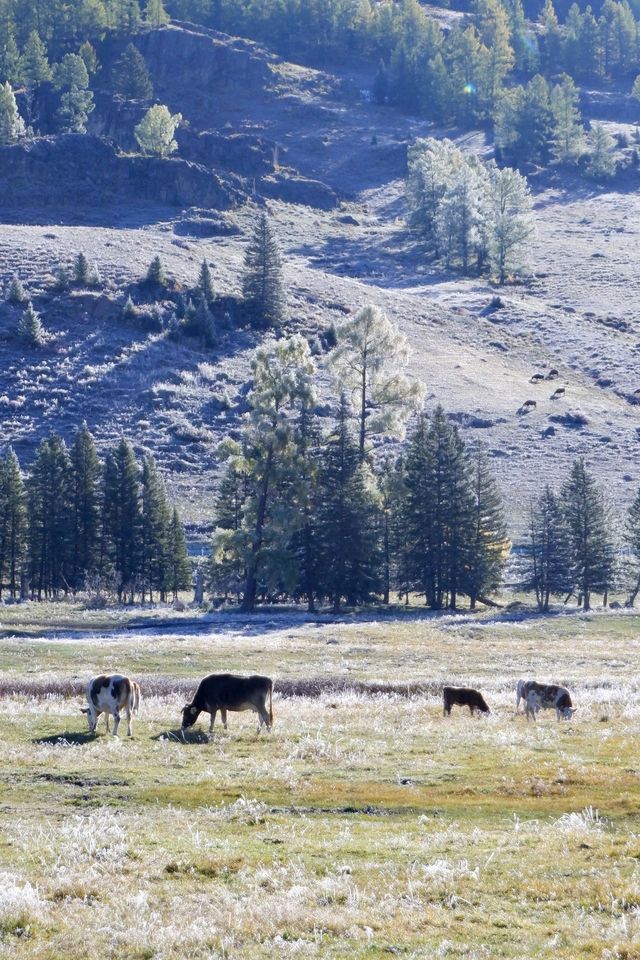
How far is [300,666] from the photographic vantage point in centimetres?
4153

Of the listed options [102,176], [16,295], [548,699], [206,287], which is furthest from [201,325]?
[548,699]

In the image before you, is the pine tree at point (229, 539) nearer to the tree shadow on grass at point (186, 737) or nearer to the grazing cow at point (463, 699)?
the grazing cow at point (463, 699)

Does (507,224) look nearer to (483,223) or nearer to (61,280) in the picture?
(483,223)

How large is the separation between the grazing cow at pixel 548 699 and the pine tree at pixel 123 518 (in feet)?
164

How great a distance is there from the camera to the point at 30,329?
11681 cm

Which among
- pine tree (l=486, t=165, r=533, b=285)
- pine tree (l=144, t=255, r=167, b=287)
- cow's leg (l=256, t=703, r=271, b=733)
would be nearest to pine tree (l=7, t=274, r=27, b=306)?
pine tree (l=144, t=255, r=167, b=287)

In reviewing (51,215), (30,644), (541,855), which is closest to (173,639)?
(30,644)

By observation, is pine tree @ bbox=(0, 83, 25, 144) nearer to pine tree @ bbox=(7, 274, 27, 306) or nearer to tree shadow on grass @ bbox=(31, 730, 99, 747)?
pine tree @ bbox=(7, 274, 27, 306)

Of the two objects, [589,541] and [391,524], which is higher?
[391,524]

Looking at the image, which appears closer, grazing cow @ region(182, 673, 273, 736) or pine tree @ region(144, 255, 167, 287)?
grazing cow @ region(182, 673, 273, 736)

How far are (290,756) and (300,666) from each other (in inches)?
807

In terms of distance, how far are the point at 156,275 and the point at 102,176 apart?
65.4 m

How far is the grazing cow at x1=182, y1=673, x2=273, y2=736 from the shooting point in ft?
78.9

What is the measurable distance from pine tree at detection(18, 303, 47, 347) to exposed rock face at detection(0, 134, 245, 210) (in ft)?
227
